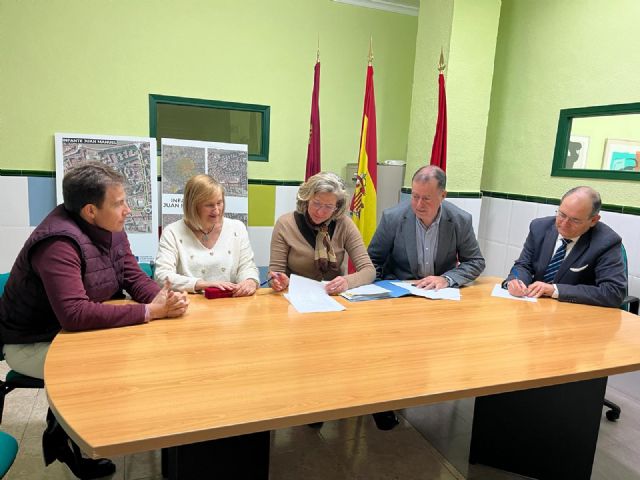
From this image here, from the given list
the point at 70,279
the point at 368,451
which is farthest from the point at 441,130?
the point at 70,279

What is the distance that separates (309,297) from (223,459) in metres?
0.81

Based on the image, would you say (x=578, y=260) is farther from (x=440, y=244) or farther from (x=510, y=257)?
(x=510, y=257)

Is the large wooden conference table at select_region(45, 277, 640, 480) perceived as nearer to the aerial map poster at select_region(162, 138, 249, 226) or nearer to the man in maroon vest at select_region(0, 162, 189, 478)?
the man in maroon vest at select_region(0, 162, 189, 478)

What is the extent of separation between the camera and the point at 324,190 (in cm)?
221

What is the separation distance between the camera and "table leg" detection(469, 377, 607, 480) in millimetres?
1891

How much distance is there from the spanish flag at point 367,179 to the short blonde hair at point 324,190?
1.09 m

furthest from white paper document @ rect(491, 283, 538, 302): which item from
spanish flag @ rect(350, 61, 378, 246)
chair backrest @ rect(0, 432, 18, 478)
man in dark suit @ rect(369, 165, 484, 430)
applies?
chair backrest @ rect(0, 432, 18, 478)

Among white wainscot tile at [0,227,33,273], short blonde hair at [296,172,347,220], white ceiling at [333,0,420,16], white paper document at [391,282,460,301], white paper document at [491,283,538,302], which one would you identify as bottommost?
white wainscot tile at [0,227,33,273]

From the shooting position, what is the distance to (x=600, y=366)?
1483mm

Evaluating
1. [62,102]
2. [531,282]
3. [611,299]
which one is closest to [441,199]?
[531,282]

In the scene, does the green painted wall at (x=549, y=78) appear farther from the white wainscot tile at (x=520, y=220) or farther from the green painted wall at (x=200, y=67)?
the green painted wall at (x=200, y=67)

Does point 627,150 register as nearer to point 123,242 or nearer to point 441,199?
point 441,199

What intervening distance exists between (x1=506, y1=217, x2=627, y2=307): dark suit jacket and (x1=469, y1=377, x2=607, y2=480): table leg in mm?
461

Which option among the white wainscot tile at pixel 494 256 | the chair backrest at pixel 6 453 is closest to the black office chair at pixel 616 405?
the white wainscot tile at pixel 494 256
